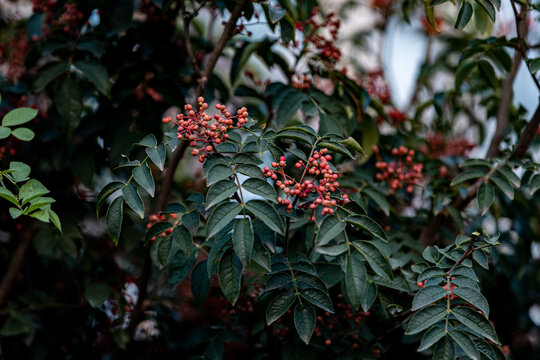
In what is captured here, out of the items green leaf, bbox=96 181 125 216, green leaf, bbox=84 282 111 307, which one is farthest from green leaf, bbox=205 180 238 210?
green leaf, bbox=84 282 111 307

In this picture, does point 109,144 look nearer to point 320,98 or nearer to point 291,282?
point 320,98

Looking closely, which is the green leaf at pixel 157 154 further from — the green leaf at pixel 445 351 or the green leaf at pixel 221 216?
the green leaf at pixel 445 351

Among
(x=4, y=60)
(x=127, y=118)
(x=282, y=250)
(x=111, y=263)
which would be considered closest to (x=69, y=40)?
(x=127, y=118)

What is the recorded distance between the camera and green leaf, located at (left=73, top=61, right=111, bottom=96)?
58.2 inches

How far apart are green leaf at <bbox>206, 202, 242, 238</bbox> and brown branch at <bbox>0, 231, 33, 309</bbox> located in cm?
102

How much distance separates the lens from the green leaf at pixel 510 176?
4.64ft

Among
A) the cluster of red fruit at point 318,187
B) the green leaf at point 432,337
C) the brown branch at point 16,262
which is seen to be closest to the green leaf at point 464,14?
the cluster of red fruit at point 318,187

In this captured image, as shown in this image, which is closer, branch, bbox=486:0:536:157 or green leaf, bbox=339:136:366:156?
green leaf, bbox=339:136:366:156

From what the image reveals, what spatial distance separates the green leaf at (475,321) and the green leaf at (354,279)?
19 centimetres

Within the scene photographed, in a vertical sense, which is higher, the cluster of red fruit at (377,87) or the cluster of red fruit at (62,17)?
the cluster of red fruit at (377,87)

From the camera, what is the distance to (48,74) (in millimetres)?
1526

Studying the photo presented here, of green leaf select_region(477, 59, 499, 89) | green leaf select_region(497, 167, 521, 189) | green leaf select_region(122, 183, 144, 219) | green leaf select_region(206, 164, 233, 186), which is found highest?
green leaf select_region(477, 59, 499, 89)

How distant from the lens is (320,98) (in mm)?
1555

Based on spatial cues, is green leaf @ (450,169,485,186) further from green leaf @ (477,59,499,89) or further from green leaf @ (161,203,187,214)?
green leaf @ (161,203,187,214)
